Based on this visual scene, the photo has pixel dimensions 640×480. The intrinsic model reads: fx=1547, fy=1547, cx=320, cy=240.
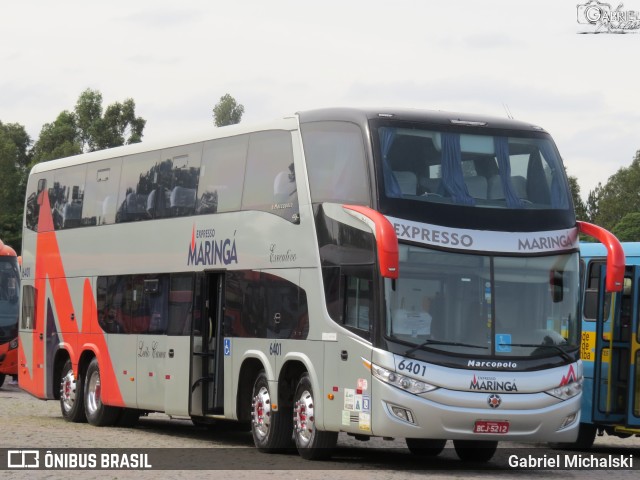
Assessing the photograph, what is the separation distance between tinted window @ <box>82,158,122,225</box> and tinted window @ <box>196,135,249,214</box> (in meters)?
3.07

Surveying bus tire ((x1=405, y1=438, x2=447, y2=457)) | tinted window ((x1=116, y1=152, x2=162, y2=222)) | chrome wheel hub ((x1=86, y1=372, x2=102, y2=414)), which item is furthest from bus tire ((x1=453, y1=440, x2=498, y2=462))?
chrome wheel hub ((x1=86, y1=372, x2=102, y2=414))

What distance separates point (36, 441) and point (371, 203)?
19.5ft

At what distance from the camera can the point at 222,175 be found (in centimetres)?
2050

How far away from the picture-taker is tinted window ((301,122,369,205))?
56.2ft

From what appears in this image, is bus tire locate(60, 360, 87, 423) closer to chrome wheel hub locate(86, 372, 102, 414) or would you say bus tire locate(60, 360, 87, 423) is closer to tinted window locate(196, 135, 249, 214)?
chrome wheel hub locate(86, 372, 102, 414)

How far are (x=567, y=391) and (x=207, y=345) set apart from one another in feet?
18.6

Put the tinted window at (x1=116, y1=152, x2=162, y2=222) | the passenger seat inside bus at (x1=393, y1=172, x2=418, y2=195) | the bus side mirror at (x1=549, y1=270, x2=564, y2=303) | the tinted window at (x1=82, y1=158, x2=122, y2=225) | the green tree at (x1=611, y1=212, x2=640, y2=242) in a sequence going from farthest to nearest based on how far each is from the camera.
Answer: the green tree at (x1=611, y1=212, x2=640, y2=242)
the tinted window at (x1=82, y1=158, x2=122, y2=225)
the tinted window at (x1=116, y1=152, x2=162, y2=222)
the bus side mirror at (x1=549, y1=270, x2=564, y2=303)
the passenger seat inside bus at (x1=393, y1=172, x2=418, y2=195)

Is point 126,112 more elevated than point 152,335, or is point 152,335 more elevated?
point 126,112

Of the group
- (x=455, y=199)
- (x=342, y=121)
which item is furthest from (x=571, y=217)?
(x=342, y=121)

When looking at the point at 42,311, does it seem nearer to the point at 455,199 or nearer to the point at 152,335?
the point at 152,335

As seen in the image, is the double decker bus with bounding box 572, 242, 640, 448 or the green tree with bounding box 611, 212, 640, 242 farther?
the green tree with bounding box 611, 212, 640, 242

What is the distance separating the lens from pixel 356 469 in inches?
659

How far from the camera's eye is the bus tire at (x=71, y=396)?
2488cm

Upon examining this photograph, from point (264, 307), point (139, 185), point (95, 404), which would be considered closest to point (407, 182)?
point (264, 307)
